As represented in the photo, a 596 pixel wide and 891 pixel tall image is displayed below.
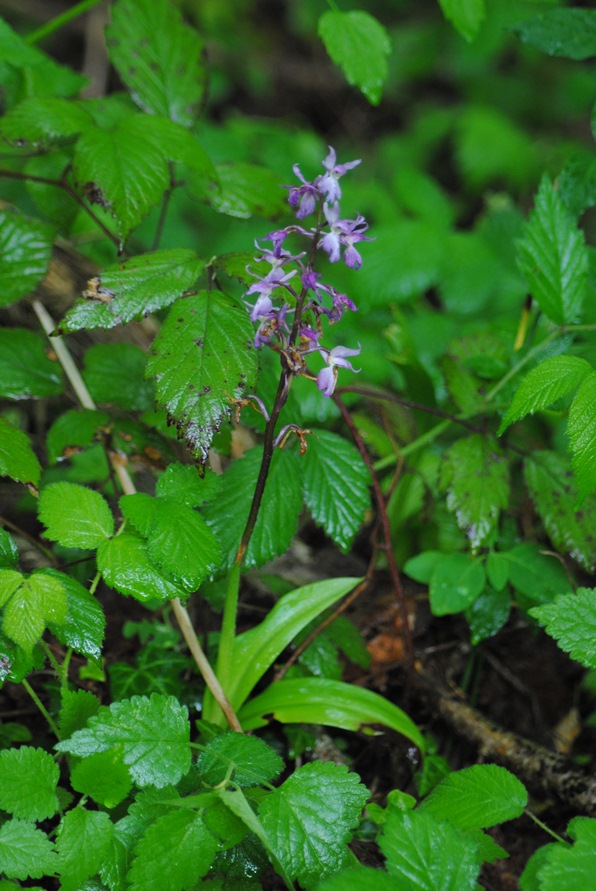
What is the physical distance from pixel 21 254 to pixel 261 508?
0.87m

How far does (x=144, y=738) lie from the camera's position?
50.2 inches

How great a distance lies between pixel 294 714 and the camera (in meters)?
1.58

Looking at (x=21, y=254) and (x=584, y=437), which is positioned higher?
(x=584, y=437)

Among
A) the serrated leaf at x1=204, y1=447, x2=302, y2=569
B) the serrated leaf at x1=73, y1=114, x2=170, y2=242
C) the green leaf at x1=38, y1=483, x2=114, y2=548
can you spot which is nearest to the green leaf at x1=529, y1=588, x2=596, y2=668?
the serrated leaf at x1=204, y1=447, x2=302, y2=569

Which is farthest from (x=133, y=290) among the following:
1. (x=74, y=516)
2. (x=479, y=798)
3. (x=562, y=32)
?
(x=562, y=32)

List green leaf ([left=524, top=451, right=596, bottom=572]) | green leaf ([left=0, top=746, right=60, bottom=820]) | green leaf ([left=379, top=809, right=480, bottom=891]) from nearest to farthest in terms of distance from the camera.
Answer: green leaf ([left=379, top=809, right=480, bottom=891]) → green leaf ([left=0, top=746, right=60, bottom=820]) → green leaf ([left=524, top=451, right=596, bottom=572])

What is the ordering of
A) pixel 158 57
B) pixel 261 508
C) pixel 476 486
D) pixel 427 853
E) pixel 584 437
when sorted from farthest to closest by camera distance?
pixel 158 57 → pixel 476 486 → pixel 261 508 → pixel 584 437 → pixel 427 853

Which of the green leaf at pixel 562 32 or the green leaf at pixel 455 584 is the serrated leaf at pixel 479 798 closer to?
the green leaf at pixel 455 584

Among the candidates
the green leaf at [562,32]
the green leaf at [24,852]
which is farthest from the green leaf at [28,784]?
the green leaf at [562,32]

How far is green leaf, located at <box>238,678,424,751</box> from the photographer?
158cm

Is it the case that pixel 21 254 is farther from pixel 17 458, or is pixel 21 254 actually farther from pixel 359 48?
pixel 359 48

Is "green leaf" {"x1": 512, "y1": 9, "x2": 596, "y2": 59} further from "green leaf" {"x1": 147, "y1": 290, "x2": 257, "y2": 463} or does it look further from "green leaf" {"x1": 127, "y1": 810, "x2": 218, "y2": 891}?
"green leaf" {"x1": 127, "y1": 810, "x2": 218, "y2": 891}

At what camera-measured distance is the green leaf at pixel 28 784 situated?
3.97 ft

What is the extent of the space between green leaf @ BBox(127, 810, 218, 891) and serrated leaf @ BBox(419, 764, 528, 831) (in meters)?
0.39
